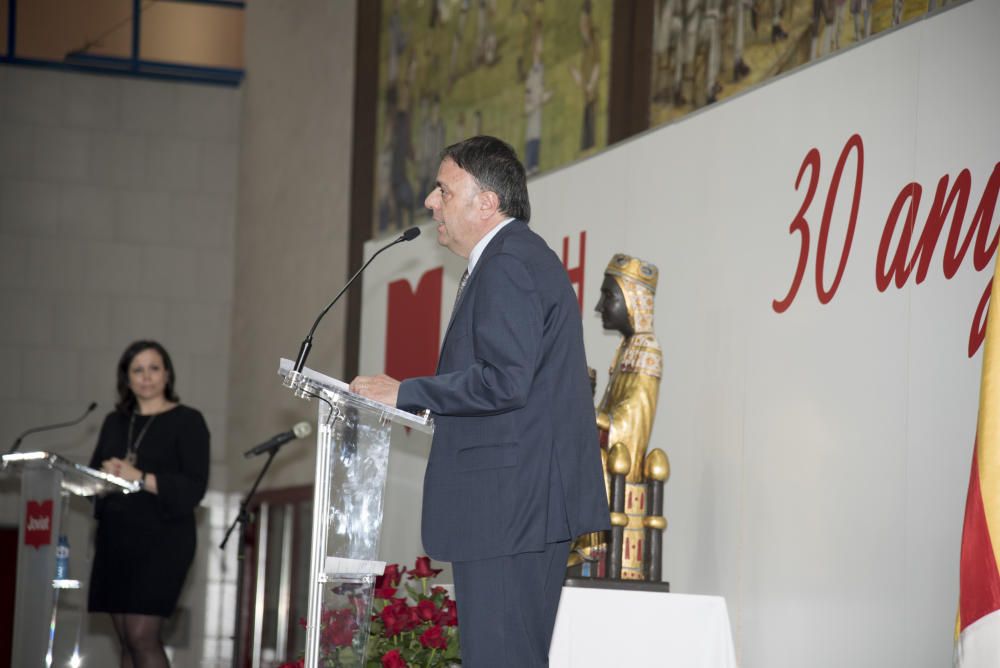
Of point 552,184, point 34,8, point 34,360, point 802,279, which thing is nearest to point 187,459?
point 552,184

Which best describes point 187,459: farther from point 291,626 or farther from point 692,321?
point 291,626

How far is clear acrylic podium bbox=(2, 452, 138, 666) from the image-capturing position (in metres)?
5.03

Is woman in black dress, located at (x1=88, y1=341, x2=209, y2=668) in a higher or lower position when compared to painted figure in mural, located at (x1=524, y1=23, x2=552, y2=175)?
lower

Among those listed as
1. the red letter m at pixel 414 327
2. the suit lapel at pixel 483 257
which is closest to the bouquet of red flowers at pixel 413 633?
the suit lapel at pixel 483 257

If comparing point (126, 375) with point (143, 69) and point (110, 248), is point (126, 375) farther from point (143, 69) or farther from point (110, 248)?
point (143, 69)

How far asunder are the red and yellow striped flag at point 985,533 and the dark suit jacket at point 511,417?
0.74 metres

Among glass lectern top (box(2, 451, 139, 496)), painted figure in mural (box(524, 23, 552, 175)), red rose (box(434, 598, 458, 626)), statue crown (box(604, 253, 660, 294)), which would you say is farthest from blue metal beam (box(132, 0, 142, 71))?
red rose (box(434, 598, 458, 626))

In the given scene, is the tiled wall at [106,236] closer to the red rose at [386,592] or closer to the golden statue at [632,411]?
the red rose at [386,592]

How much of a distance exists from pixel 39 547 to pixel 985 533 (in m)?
3.59

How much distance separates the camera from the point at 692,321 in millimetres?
4621

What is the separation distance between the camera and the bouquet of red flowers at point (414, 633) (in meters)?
3.83

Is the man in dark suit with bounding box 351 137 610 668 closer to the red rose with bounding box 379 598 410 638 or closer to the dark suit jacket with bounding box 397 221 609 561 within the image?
the dark suit jacket with bounding box 397 221 609 561

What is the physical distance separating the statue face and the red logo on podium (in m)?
2.24

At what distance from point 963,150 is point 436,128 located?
560cm
